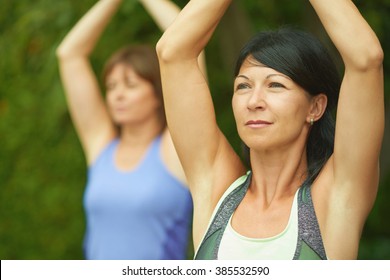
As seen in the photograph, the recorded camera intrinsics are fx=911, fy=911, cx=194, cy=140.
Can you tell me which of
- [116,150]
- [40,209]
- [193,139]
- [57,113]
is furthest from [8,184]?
[193,139]

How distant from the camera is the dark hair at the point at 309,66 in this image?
2236mm

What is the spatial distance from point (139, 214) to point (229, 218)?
4.53 ft

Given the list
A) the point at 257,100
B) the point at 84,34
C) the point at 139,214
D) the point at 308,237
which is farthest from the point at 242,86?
the point at 84,34

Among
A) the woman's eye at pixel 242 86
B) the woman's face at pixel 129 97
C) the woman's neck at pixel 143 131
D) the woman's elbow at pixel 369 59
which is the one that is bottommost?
the woman's neck at pixel 143 131

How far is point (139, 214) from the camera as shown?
3.62 meters

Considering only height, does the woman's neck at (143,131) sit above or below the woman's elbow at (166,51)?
below

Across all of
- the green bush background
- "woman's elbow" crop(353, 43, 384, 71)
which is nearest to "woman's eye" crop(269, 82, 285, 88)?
"woman's elbow" crop(353, 43, 384, 71)

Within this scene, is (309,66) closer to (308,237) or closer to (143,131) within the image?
(308,237)

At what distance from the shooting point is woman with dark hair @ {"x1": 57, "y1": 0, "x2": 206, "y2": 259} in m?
3.62

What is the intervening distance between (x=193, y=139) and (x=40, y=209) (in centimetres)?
418

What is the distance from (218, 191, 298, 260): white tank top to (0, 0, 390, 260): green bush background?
183cm

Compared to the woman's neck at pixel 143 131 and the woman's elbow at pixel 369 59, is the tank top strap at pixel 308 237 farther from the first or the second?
the woman's neck at pixel 143 131

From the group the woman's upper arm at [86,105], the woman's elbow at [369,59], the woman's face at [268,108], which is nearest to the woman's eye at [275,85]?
the woman's face at [268,108]

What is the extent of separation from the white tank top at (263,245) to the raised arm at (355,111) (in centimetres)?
10
